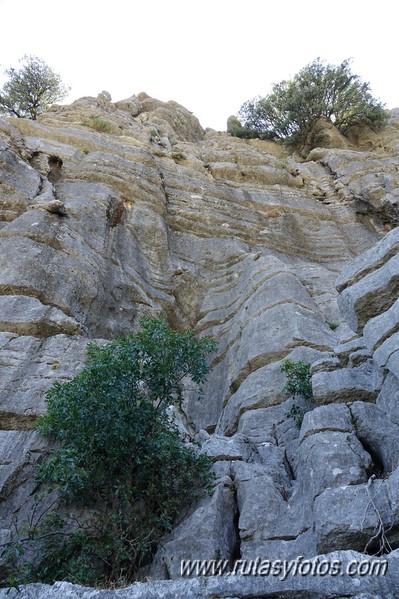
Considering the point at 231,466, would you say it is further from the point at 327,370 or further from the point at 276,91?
the point at 276,91

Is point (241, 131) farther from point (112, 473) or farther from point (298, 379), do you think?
point (112, 473)

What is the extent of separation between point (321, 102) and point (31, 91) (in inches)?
851

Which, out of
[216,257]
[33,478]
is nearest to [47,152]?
[216,257]

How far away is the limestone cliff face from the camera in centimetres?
710

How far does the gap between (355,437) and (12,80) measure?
38210 millimetres

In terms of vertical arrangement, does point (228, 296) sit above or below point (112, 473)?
A: above

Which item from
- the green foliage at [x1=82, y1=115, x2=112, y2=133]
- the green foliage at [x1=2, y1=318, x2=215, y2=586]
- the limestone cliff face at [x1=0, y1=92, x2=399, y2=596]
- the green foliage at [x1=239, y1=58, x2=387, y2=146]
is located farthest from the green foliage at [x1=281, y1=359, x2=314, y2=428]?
the green foliage at [x1=239, y1=58, x2=387, y2=146]

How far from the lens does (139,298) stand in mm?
15719

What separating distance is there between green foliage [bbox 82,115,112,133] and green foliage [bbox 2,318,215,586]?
21.5m

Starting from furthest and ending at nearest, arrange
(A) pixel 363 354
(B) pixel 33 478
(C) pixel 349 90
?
(C) pixel 349 90
(A) pixel 363 354
(B) pixel 33 478

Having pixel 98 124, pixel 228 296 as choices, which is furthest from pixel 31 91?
pixel 228 296

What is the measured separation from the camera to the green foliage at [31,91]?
3616cm

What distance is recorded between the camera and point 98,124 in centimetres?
2714

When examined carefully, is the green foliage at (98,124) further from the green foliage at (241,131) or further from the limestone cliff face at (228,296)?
the green foliage at (241,131)
